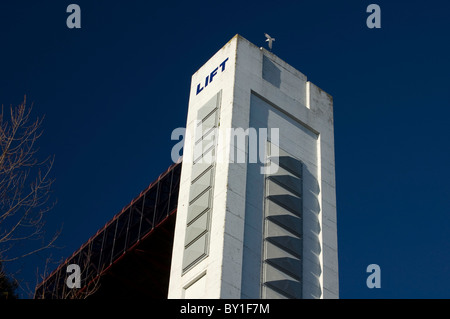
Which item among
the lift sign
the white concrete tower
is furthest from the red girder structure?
the white concrete tower

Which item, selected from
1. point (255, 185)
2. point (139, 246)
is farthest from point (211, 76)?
point (139, 246)

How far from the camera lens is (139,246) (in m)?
64.3

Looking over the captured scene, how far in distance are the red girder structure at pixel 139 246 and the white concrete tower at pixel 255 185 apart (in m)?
15.2

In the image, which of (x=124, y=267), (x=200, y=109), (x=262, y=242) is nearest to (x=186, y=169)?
(x=200, y=109)

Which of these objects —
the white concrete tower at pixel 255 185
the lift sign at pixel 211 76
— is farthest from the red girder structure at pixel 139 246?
the white concrete tower at pixel 255 185

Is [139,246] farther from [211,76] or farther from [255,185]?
[255,185]

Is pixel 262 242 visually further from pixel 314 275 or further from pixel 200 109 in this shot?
pixel 200 109

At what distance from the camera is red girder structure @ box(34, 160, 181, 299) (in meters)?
62.3

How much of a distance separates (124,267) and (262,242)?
93.3ft

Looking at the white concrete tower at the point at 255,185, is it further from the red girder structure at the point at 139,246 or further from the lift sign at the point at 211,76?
the red girder structure at the point at 139,246

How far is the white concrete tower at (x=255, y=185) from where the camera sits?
129 ft

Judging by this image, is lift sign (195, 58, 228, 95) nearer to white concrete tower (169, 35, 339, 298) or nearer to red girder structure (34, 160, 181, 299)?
→ white concrete tower (169, 35, 339, 298)
